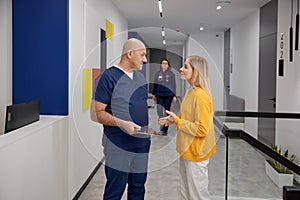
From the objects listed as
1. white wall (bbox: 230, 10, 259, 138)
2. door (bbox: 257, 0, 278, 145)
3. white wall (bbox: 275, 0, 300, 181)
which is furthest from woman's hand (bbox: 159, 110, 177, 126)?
white wall (bbox: 230, 10, 259, 138)

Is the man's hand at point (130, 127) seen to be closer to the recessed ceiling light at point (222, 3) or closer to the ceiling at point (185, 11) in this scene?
the ceiling at point (185, 11)

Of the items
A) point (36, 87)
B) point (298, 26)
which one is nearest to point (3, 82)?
point (36, 87)

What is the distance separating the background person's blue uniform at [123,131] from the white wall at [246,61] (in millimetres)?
3307

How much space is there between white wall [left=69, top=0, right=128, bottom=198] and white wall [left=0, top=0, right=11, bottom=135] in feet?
1.55

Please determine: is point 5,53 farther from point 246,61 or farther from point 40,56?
point 246,61

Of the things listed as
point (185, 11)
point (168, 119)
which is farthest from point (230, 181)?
point (185, 11)

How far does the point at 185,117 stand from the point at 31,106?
0.98 meters

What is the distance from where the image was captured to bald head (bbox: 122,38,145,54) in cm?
199

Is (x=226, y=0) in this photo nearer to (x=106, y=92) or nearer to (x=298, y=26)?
(x=298, y=26)

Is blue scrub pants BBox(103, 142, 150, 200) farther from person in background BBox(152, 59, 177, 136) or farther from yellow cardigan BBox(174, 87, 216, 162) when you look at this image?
person in background BBox(152, 59, 177, 136)

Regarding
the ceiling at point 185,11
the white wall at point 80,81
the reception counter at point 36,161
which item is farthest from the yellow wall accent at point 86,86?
the ceiling at point 185,11

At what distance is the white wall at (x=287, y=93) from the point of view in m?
4.18

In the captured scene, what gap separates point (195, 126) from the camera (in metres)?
2.09

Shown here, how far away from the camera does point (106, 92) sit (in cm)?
208
